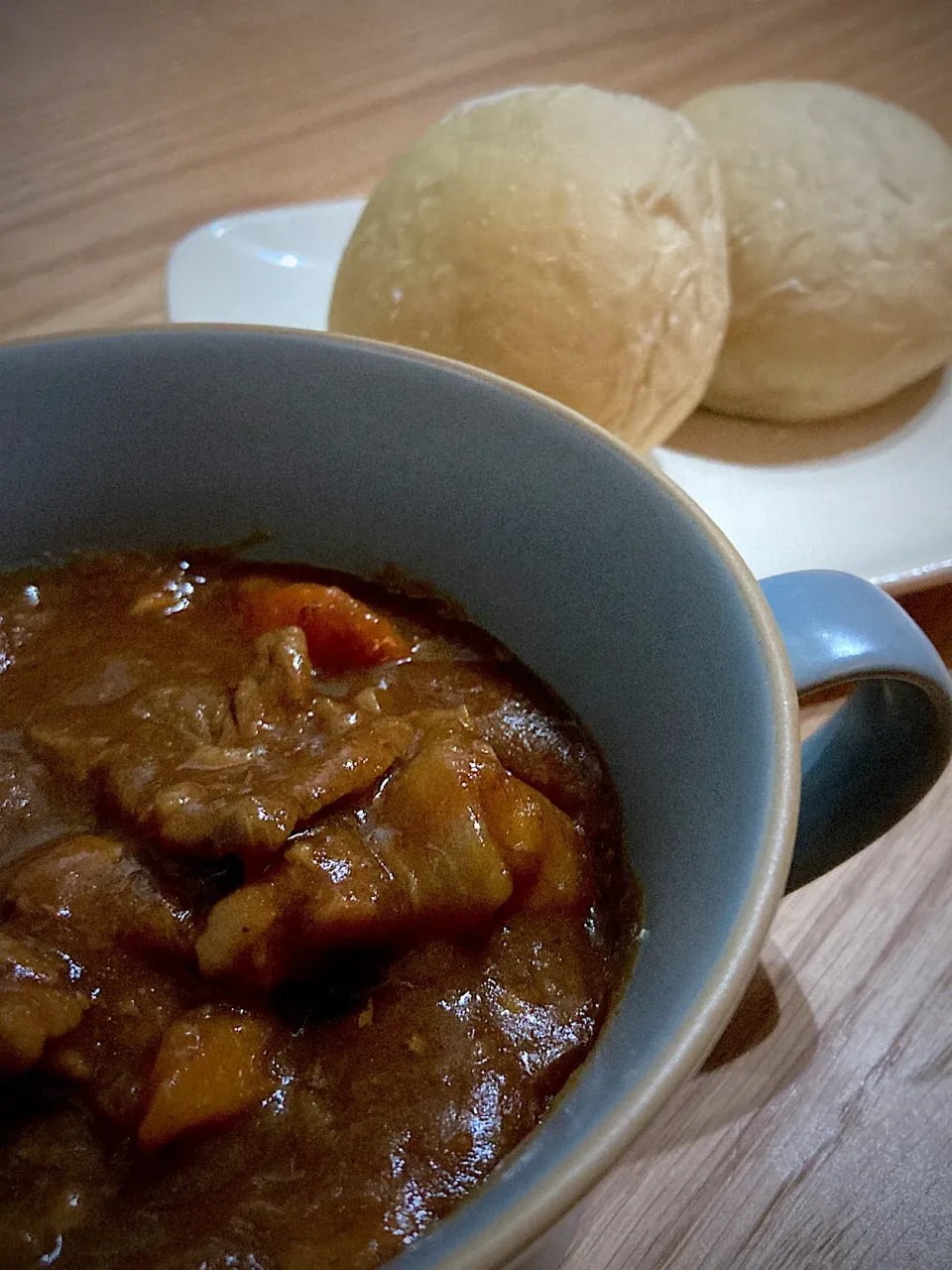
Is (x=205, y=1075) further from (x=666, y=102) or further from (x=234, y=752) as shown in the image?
(x=666, y=102)

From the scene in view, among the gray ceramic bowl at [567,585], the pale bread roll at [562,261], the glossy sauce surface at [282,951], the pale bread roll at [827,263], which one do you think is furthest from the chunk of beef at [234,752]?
the pale bread roll at [827,263]

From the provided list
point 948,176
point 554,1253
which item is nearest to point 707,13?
point 948,176

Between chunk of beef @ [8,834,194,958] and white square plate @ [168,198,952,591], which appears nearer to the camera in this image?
chunk of beef @ [8,834,194,958]

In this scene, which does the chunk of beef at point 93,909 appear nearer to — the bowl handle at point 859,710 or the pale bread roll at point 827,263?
the bowl handle at point 859,710

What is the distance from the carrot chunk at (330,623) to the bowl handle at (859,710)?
0.31 m

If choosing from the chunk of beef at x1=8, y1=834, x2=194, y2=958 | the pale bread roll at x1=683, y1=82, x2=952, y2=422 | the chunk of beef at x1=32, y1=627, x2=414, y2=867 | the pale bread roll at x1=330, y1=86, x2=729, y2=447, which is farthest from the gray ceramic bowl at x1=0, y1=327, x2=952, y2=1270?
the pale bread roll at x1=683, y1=82, x2=952, y2=422

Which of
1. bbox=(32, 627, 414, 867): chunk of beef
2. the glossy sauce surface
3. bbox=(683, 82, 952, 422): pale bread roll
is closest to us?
the glossy sauce surface

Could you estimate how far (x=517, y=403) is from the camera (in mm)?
668

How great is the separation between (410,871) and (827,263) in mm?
954

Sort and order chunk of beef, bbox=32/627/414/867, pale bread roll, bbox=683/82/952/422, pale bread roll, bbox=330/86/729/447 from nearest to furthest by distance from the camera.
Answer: chunk of beef, bbox=32/627/414/867 < pale bread roll, bbox=330/86/729/447 < pale bread roll, bbox=683/82/952/422

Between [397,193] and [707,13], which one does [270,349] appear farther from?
[707,13]

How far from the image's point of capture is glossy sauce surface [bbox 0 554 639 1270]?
492 millimetres

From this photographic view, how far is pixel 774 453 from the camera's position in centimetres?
125

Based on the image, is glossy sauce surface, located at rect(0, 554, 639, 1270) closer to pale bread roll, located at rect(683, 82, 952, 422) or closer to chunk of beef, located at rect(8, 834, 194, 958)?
chunk of beef, located at rect(8, 834, 194, 958)
